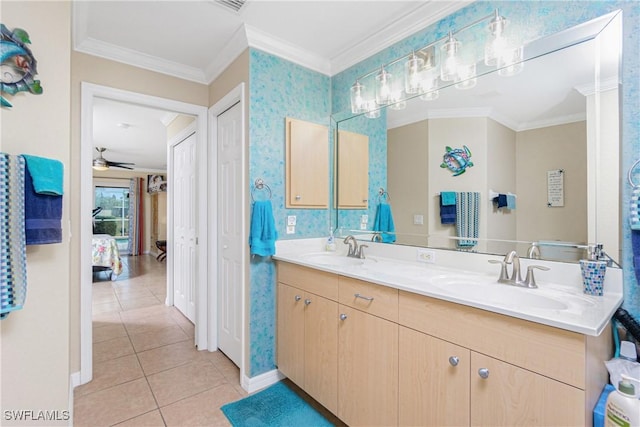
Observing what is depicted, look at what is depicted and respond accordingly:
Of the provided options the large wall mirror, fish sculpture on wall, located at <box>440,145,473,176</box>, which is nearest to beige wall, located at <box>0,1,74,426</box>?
the large wall mirror

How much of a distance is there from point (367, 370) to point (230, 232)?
1.52m

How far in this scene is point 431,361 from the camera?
1.19 metres

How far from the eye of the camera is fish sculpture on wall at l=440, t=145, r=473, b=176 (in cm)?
167

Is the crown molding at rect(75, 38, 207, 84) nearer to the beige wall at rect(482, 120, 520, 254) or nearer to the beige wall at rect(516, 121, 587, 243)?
the beige wall at rect(482, 120, 520, 254)

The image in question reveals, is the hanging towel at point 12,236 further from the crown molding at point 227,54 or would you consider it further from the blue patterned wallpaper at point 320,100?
the crown molding at point 227,54

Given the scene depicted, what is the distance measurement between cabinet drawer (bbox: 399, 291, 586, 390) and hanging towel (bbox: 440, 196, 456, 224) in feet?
2.24

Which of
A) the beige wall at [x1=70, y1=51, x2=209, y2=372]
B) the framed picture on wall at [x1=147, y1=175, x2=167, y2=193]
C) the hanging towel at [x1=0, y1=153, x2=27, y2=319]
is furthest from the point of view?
the framed picture on wall at [x1=147, y1=175, x2=167, y2=193]

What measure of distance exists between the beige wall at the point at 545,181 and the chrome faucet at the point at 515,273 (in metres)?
0.16

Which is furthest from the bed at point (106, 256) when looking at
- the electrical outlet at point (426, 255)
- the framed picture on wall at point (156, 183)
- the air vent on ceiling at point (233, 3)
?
the electrical outlet at point (426, 255)

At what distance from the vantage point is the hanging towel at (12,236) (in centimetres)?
101

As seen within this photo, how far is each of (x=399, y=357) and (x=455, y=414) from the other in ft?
0.92

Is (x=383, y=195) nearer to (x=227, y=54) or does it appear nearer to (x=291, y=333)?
(x=291, y=333)

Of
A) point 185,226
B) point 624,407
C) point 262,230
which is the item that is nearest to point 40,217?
point 262,230

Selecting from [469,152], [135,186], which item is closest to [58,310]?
[469,152]
